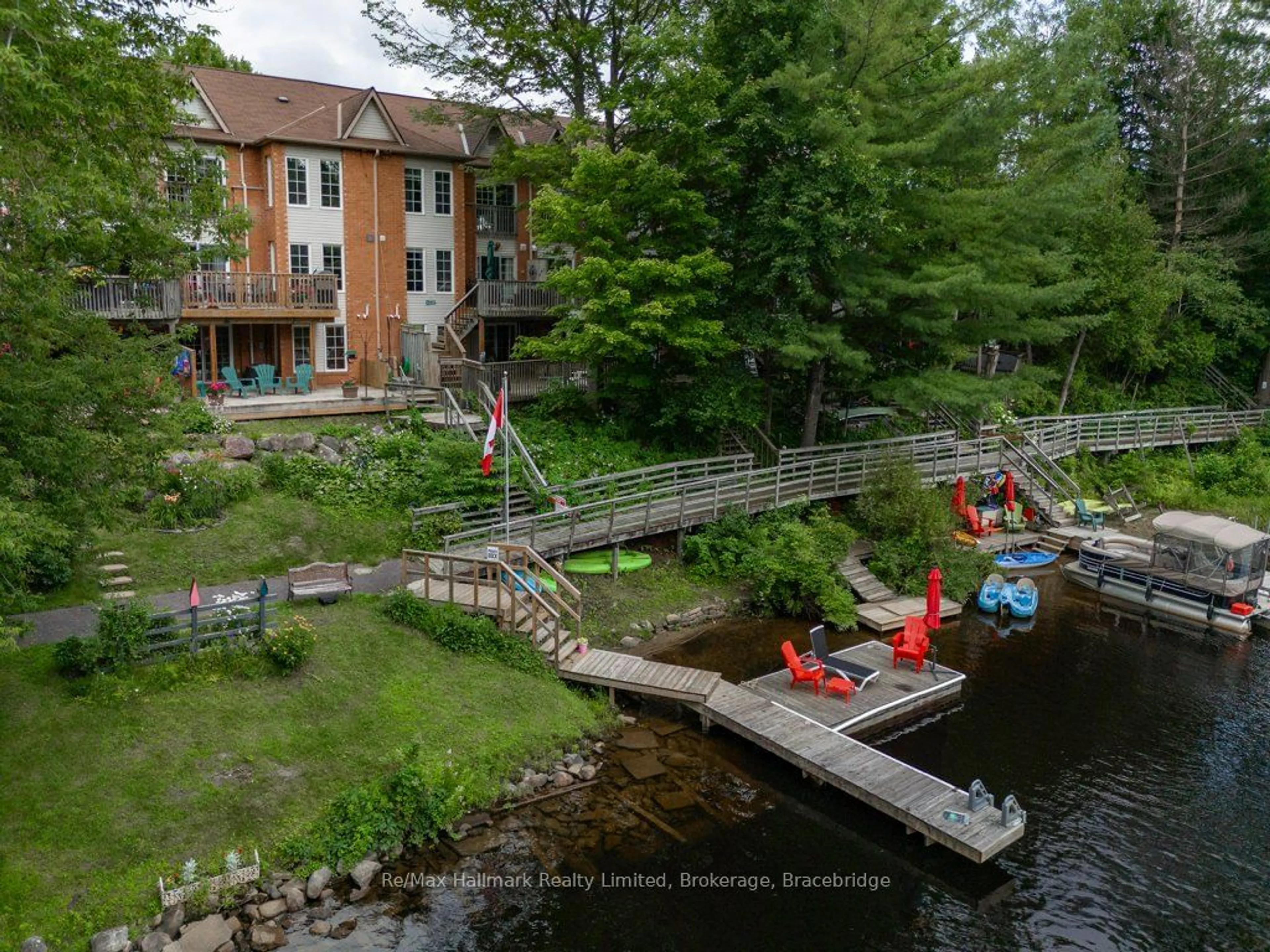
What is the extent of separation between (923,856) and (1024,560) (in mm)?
15827

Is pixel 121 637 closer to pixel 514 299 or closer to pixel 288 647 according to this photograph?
pixel 288 647

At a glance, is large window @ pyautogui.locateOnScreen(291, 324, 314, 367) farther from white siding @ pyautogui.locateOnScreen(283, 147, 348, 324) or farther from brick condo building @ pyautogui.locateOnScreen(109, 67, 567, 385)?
white siding @ pyautogui.locateOnScreen(283, 147, 348, 324)

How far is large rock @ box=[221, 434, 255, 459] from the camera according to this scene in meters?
23.9

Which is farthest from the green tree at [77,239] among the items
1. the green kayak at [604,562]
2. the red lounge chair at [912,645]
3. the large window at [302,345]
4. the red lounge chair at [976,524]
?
the red lounge chair at [976,524]

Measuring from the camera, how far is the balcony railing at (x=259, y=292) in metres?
28.1

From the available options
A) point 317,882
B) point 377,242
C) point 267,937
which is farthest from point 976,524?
point 267,937

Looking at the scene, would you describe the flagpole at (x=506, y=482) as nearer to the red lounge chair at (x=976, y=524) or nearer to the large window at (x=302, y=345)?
the large window at (x=302, y=345)

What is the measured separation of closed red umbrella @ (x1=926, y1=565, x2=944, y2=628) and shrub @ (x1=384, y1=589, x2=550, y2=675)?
9.45 m

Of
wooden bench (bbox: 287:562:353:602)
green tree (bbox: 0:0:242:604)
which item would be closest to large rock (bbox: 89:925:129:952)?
green tree (bbox: 0:0:242:604)

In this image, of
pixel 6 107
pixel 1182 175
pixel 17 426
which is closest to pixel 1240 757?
pixel 17 426

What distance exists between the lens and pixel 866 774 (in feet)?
49.7

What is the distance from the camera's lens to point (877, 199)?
2392 centimetres

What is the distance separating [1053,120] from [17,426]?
34.1 metres

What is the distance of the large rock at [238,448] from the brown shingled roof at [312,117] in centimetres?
1163
